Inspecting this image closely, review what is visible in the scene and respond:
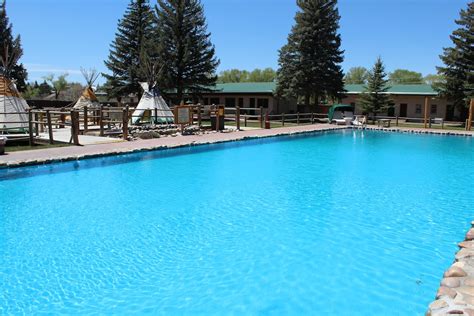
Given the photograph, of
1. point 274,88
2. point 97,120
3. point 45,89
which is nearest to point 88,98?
point 97,120

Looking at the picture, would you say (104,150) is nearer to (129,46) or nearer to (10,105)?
(10,105)

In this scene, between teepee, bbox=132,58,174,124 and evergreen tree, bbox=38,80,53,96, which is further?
evergreen tree, bbox=38,80,53,96

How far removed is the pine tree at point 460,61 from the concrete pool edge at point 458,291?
2739cm

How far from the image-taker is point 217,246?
258 inches

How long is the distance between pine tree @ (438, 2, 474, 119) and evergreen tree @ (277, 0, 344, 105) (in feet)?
25.6

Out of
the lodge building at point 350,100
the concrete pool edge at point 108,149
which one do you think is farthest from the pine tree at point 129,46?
the concrete pool edge at point 108,149

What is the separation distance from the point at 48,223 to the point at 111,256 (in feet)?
7.12

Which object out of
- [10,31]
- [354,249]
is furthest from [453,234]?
[10,31]

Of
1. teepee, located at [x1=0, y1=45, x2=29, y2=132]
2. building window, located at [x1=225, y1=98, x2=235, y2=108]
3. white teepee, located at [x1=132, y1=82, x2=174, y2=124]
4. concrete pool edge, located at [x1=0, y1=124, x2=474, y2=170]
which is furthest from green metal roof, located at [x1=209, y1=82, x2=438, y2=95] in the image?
teepee, located at [x1=0, y1=45, x2=29, y2=132]

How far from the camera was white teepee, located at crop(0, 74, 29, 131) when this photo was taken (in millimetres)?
16344

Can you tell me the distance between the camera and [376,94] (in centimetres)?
3206

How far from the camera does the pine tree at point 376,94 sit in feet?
104

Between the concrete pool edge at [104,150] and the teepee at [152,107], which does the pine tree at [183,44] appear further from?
the concrete pool edge at [104,150]

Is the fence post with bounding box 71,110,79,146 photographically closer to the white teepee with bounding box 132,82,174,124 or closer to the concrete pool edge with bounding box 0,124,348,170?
the concrete pool edge with bounding box 0,124,348,170
